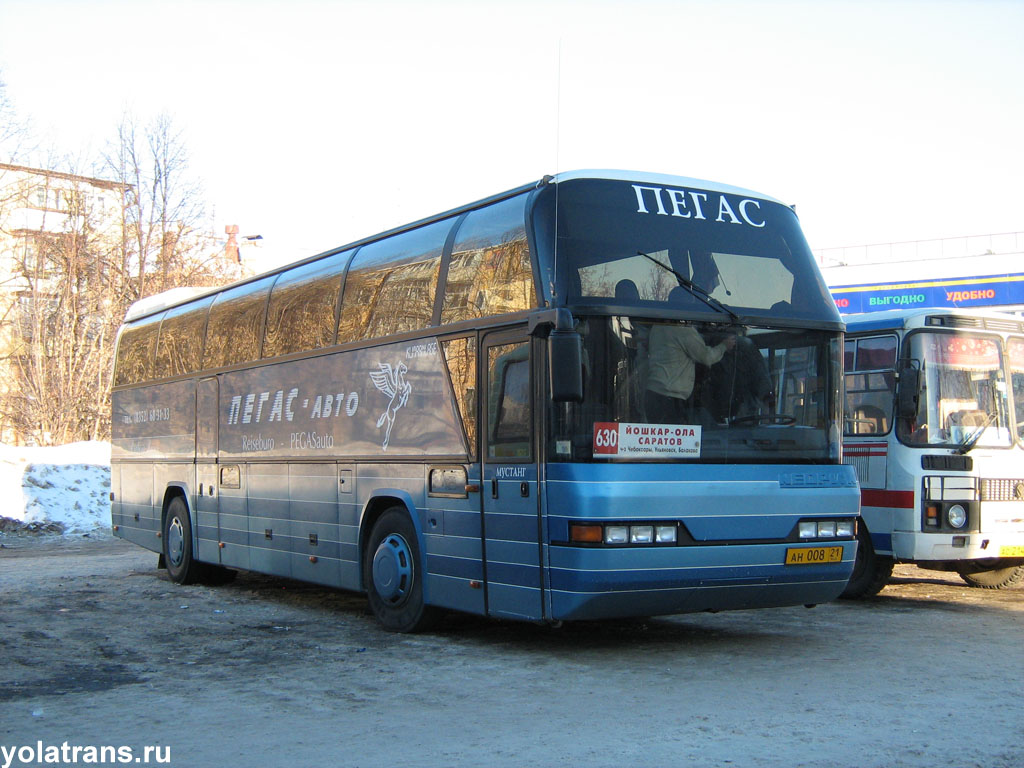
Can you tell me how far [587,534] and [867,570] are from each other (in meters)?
5.32

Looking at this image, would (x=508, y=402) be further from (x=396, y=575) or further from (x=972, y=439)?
(x=972, y=439)

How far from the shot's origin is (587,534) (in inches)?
306

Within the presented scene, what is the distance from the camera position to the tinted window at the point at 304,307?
11266 mm

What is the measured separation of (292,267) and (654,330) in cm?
559

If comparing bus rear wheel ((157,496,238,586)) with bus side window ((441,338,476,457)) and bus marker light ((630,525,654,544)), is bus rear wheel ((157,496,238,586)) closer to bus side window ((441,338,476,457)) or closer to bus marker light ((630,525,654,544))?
bus side window ((441,338,476,457))

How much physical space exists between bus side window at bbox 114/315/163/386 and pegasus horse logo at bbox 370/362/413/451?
688 cm

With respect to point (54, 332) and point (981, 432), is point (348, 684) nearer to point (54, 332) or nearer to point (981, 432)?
point (981, 432)

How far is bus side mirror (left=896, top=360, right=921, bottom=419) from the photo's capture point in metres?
10.9

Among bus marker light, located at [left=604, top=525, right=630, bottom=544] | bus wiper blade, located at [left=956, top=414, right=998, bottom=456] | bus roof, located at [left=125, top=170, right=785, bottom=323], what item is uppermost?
bus roof, located at [left=125, top=170, right=785, bottom=323]

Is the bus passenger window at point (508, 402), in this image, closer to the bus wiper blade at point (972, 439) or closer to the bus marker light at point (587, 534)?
the bus marker light at point (587, 534)

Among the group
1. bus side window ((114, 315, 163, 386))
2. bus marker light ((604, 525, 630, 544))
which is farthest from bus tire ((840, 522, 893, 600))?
bus side window ((114, 315, 163, 386))

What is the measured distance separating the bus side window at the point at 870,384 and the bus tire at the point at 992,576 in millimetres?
2166

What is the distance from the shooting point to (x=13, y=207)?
35.7 metres

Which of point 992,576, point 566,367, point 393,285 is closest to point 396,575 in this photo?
point 393,285
